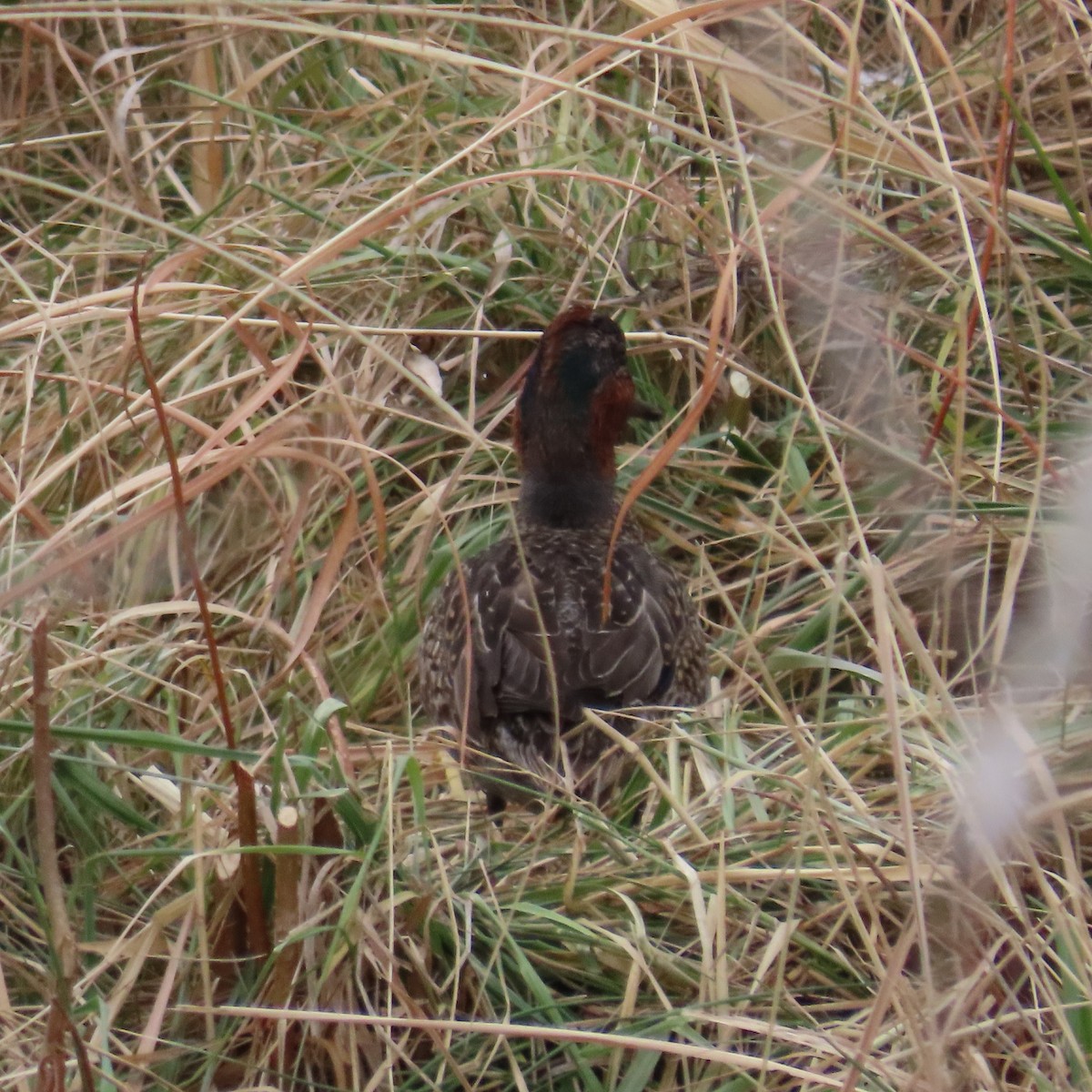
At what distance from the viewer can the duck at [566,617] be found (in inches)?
141

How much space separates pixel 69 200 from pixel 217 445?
2035 mm

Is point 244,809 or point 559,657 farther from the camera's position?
point 559,657

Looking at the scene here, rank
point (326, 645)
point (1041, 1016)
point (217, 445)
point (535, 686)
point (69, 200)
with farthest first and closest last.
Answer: point (69, 200), point (326, 645), point (535, 686), point (217, 445), point (1041, 1016)

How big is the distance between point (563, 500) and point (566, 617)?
23.0 inches

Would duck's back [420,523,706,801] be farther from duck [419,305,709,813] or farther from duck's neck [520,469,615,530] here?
duck's neck [520,469,615,530]

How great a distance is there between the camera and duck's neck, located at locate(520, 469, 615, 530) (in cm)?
427

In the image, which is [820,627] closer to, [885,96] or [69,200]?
[885,96]

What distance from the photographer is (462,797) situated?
3359 millimetres

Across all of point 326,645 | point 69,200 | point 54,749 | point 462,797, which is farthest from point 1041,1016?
point 69,200

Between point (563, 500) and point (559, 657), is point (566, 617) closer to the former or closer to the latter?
point (559, 657)

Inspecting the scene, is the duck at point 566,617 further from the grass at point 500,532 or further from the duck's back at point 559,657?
the grass at point 500,532

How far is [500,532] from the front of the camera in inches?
174

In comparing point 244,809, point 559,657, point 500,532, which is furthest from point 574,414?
point 244,809

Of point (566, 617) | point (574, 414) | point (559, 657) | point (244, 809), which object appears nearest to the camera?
point (244, 809)
